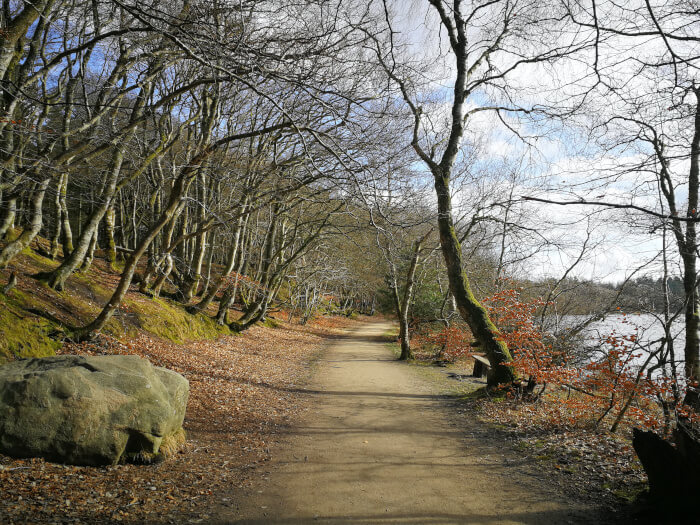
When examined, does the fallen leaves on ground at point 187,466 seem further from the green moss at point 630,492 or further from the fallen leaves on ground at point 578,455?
the green moss at point 630,492

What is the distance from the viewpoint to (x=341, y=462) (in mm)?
5211

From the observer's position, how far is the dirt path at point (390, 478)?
12.9 feet

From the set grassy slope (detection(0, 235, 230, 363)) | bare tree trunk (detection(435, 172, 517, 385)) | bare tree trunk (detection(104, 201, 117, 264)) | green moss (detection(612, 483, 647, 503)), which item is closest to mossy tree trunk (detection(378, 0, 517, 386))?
bare tree trunk (detection(435, 172, 517, 385))

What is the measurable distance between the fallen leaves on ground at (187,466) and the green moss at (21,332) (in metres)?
0.46

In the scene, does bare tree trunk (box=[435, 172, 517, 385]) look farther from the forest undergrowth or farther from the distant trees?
the forest undergrowth

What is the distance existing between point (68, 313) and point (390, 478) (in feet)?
25.1

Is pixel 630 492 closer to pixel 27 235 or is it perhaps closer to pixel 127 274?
pixel 127 274

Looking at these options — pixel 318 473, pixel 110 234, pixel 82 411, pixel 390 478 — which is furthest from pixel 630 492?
pixel 110 234

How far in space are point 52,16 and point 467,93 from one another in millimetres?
9409

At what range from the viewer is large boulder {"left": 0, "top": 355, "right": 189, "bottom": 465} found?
4.03 metres

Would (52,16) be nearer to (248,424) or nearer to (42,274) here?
(42,274)

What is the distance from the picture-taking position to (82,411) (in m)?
4.21

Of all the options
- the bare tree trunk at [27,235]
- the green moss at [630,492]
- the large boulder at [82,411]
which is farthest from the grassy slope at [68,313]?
the green moss at [630,492]

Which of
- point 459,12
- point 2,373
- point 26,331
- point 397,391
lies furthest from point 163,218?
point 459,12
